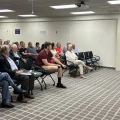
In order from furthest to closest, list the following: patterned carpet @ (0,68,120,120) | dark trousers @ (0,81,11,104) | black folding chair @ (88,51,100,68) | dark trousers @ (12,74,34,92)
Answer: black folding chair @ (88,51,100,68) < dark trousers @ (12,74,34,92) < dark trousers @ (0,81,11,104) < patterned carpet @ (0,68,120,120)

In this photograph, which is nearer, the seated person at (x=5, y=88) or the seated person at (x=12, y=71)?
the seated person at (x=5, y=88)

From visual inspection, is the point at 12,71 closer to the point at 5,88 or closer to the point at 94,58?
the point at 5,88

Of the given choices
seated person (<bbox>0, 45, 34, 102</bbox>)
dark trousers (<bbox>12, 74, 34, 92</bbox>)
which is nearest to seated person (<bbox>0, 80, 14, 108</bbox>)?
seated person (<bbox>0, 45, 34, 102</bbox>)

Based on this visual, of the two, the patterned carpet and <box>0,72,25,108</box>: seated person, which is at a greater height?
<box>0,72,25,108</box>: seated person

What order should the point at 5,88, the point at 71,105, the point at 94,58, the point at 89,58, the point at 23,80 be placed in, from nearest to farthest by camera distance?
the point at 5,88 < the point at 71,105 < the point at 23,80 < the point at 89,58 < the point at 94,58

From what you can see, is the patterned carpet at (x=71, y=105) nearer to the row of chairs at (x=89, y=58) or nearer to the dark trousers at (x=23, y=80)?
the dark trousers at (x=23, y=80)

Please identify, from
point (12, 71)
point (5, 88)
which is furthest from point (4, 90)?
point (12, 71)

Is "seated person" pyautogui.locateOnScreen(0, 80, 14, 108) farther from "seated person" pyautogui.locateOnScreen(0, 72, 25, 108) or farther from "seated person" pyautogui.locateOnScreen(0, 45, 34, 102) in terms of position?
"seated person" pyautogui.locateOnScreen(0, 45, 34, 102)

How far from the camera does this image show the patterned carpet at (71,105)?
11.8 feet

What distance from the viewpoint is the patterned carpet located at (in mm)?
3596

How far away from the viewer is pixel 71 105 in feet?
13.8

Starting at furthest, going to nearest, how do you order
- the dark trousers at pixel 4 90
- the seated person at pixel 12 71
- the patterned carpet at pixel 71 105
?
the seated person at pixel 12 71 < the dark trousers at pixel 4 90 < the patterned carpet at pixel 71 105

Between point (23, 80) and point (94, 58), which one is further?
point (94, 58)

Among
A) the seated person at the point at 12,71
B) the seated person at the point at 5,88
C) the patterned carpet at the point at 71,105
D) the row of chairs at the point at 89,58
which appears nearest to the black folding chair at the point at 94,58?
the row of chairs at the point at 89,58
